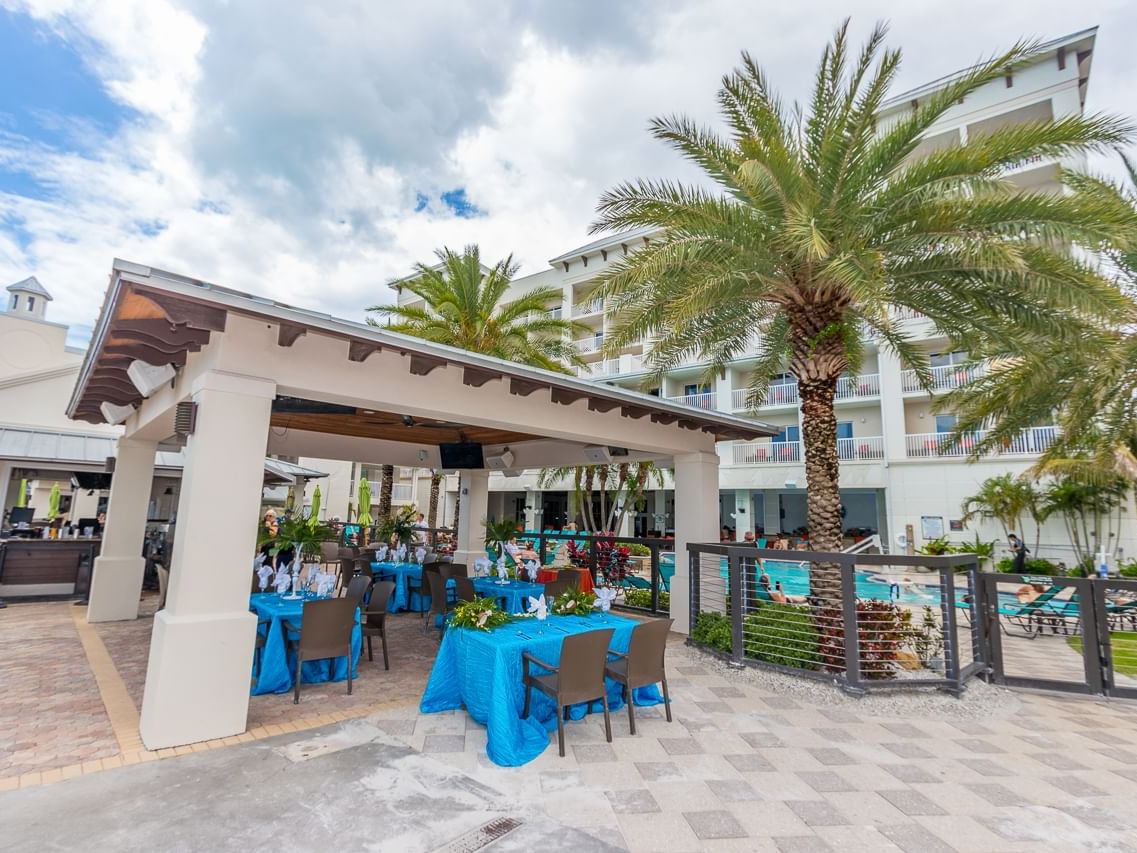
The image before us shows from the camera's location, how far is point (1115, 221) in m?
5.34

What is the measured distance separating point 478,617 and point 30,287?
28058 millimetres

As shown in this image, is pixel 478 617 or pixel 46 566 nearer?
pixel 478 617

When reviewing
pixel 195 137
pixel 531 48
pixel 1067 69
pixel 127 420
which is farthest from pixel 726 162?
pixel 1067 69

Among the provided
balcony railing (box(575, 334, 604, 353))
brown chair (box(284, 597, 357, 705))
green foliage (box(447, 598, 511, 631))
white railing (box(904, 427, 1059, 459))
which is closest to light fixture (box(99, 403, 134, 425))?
brown chair (box(284, 597, 357, 705))

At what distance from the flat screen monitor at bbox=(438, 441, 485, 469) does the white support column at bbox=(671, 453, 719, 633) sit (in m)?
4.02

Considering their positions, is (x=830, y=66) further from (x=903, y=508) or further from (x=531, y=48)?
(x=903, y=508)

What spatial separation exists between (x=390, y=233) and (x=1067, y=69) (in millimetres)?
21656

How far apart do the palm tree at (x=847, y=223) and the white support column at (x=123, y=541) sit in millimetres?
8035

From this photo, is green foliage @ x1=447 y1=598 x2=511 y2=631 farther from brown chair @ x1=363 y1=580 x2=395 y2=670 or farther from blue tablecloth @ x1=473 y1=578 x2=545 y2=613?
blue tablecloth @ x1=473 y1=578 x2=545 y2=613

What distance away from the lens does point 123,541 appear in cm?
838

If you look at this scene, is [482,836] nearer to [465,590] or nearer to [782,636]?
[782,636]

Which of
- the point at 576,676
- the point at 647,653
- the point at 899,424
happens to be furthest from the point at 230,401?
the point at 899,424

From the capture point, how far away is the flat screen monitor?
34.7 ft

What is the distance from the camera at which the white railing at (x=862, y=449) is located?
19.6 m
